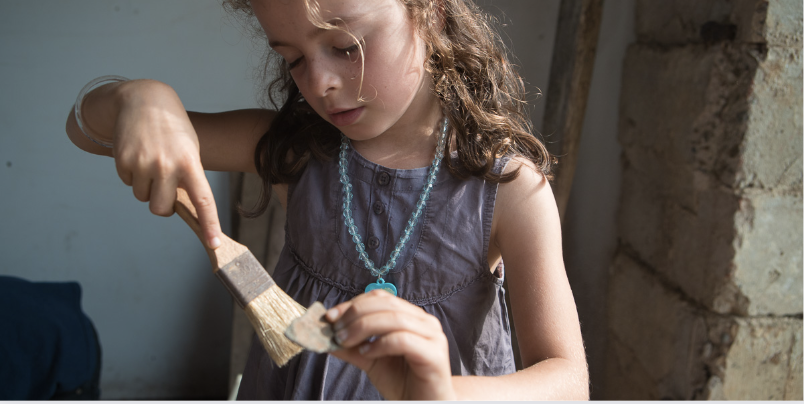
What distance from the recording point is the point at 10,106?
161 cm

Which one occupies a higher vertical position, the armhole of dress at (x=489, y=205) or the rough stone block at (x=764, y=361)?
the armhole of dress at (x=489, y=205)

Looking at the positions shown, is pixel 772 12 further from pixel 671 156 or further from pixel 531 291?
→ pixel 531 291

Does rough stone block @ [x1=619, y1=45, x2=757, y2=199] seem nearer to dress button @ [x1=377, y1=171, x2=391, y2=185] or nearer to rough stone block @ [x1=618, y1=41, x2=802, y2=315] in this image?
rough stone block @ [x1=618, y1=41, x2=802, y2=315]

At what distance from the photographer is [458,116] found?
858 millimetres

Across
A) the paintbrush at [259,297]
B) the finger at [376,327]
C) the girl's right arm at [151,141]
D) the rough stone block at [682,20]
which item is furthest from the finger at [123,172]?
the rough stone block at [682,20]

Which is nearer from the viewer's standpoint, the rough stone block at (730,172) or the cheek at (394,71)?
the cheek at (394,71)

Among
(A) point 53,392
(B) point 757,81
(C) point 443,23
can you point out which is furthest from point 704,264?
(A) point 53,392

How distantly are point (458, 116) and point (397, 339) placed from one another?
0.41 m

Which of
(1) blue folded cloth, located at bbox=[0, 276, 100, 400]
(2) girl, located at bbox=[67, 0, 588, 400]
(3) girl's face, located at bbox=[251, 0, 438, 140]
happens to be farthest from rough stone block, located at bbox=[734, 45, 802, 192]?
(1) blue folded cloth, located at bbox=[0, 276, 100, 400]

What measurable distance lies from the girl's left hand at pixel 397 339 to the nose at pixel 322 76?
0.91 ft

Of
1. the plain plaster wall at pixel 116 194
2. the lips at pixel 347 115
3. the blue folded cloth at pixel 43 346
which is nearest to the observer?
the lips at pixel 347 115

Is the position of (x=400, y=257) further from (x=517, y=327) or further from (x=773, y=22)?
(x=773, y=22)

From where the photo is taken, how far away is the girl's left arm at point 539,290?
72cm

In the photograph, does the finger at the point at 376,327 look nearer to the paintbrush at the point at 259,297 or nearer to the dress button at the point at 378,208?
the paintbrush at the point at 259,297
